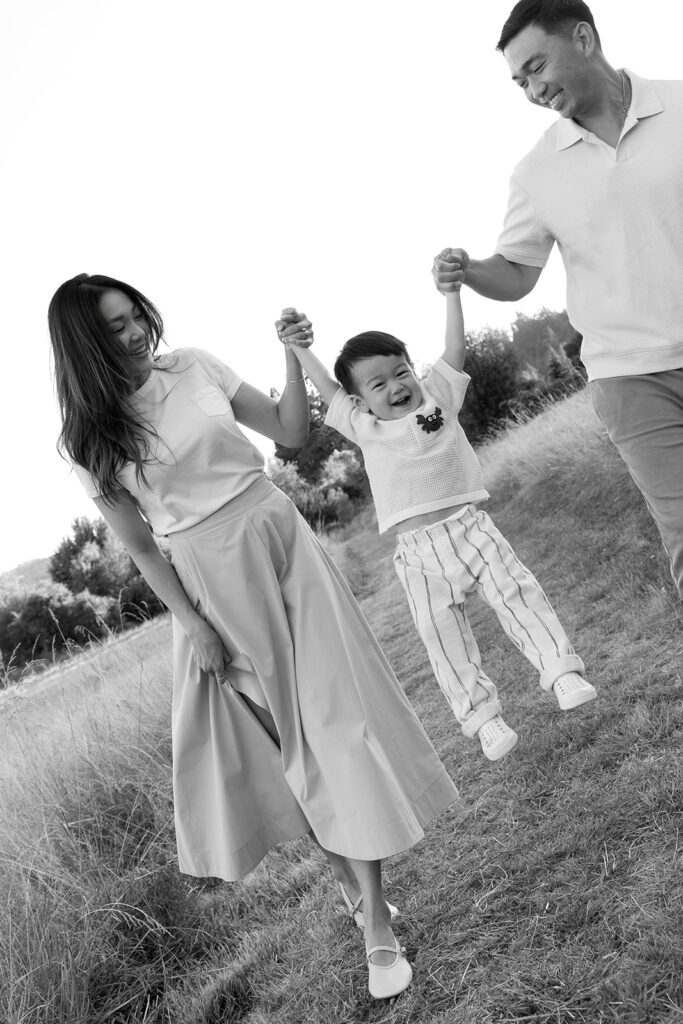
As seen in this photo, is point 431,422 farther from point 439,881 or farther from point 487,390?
point 487,390

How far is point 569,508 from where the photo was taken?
30.0 feet

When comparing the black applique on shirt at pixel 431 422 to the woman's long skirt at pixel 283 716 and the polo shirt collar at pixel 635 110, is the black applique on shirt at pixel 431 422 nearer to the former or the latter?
the woman's long skirt at pixel 283 716

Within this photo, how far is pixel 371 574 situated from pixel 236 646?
12018 millimetres

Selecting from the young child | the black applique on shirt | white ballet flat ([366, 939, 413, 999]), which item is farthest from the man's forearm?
white ballet flat ([366, 939, 413, 999])

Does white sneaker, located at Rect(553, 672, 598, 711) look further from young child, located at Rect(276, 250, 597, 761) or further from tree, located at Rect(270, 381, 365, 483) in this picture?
tree, located at Rect(270, 381, 365, 483)

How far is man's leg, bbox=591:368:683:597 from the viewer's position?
2869 millimetres

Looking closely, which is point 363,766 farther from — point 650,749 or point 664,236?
point 664,236

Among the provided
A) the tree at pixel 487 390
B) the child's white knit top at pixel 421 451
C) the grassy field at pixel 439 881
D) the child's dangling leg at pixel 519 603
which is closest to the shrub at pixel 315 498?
the tree at pixel 487 390

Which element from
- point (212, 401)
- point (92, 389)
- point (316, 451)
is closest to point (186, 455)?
point (212, 401)

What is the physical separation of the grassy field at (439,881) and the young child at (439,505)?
539mm

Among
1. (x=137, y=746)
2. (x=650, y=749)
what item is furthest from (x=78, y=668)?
(x=650, y=749)

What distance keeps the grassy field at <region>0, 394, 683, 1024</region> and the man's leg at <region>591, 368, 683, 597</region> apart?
0.89m

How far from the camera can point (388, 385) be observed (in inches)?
137

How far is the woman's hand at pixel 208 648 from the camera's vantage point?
301 centimetres
